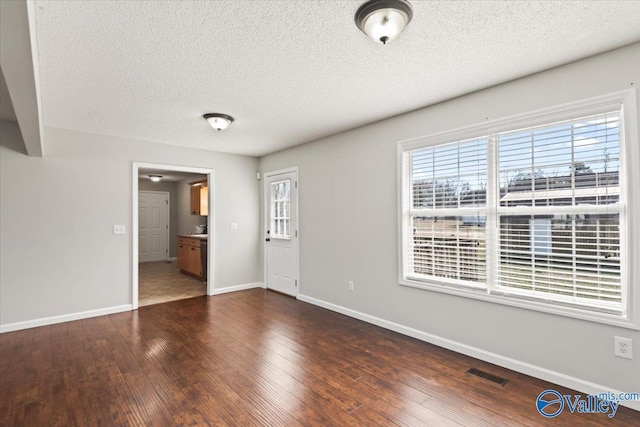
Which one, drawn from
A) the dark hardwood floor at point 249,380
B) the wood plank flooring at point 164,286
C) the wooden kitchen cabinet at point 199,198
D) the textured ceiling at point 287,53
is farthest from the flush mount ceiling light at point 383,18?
the wooden kitchen cabinet at point 199,198

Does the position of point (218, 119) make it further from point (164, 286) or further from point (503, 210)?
point (164, 286)

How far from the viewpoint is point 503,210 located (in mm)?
2752

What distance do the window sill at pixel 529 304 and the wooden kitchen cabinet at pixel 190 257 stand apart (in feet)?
15.0

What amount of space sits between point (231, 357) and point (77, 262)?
2686mm

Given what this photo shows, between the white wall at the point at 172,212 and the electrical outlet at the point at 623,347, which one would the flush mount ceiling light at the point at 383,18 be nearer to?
the electrical outlet at the point at 623,347

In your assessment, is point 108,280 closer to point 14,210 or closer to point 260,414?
point 14,210

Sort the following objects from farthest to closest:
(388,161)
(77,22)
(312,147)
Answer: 1. (312,147)
2. (388,161)
3. (77,22)

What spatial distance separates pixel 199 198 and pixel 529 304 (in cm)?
665

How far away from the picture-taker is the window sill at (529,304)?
85.8 inches

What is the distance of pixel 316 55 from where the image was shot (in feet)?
7.52

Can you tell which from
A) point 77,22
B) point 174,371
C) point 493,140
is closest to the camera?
point 77,22

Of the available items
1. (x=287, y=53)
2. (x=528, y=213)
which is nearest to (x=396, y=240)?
(x=528, y=213)

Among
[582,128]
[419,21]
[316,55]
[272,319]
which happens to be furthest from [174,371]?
[582,128]

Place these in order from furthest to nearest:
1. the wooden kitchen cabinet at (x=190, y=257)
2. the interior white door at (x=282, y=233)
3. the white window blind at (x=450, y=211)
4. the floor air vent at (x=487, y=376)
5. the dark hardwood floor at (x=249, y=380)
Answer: the wooden kitchen cabinet at (x=190, y=257)
the interior white door at (x=282, y=233)
the white window blind at (x=450, y=211)
the floor air vent at (x=487, y=376)
the dark hardwood floor at (x=249, y=380)
